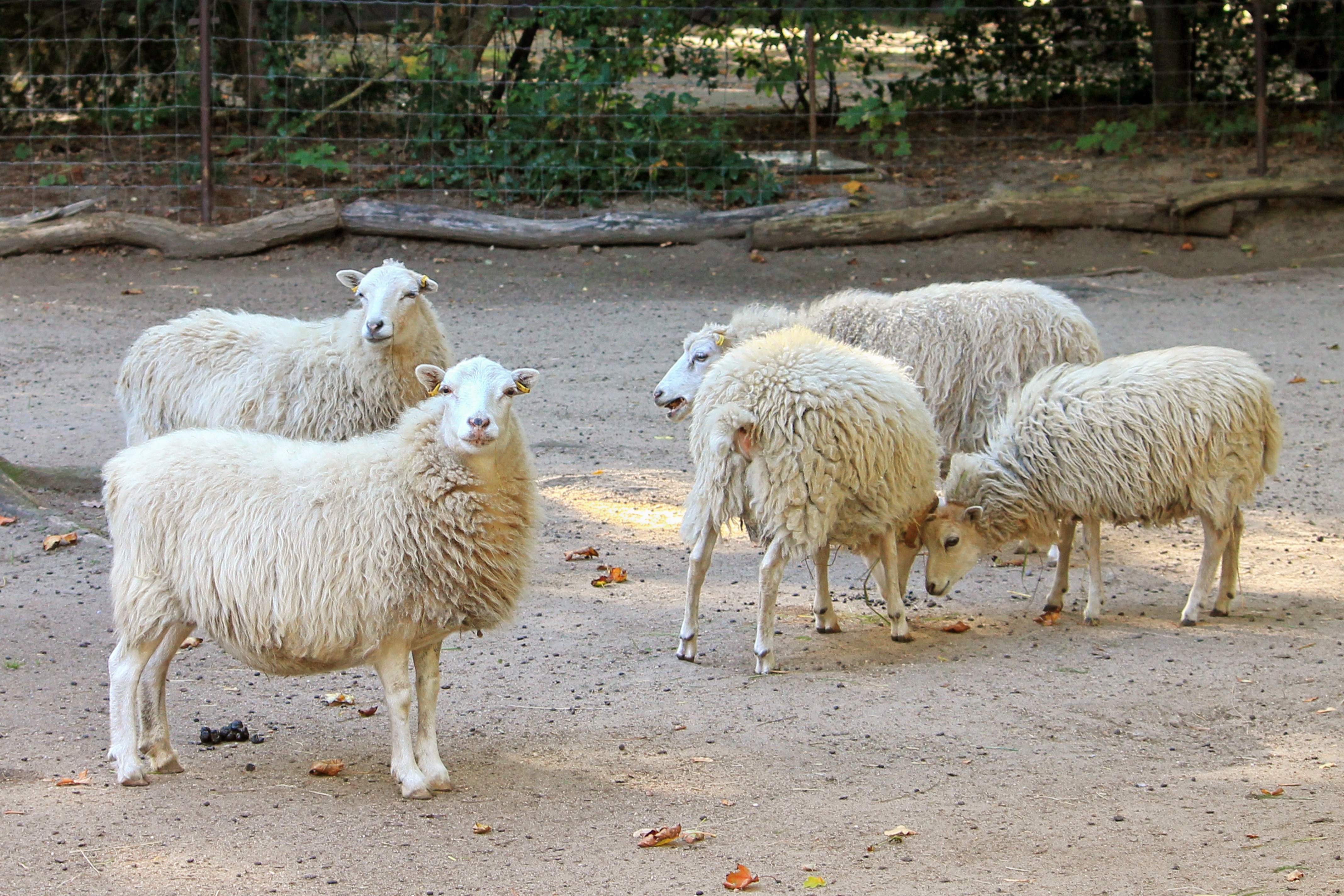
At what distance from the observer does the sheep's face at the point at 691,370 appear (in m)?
6.08

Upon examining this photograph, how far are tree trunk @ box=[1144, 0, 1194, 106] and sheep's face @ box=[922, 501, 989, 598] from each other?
10335 millimetres

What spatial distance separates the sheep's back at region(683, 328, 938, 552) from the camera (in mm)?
5117

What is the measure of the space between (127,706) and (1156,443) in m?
4.13

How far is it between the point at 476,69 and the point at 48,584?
9572 mm

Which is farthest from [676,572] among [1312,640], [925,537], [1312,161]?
[1312,161]

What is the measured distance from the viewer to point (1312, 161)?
44.5ft

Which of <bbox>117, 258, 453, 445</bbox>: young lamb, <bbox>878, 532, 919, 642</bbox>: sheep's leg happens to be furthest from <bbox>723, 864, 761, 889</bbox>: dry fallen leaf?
<bbox>117, 258, 453, 445</bbox>: young lamb

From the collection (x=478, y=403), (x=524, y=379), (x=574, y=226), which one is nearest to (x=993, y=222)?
(x=574, y=226)

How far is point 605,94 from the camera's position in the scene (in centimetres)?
1366

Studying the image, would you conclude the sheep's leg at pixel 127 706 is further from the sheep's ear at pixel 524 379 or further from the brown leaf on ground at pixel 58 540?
the brown leaf on ground at pixel 58 540

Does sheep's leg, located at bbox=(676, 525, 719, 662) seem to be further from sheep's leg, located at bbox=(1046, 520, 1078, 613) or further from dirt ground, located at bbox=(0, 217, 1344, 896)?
sheep's leg, located at bbox=(1046, 520, 1078, 613)

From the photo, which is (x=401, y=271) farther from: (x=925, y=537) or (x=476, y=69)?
(x=476, y=69)

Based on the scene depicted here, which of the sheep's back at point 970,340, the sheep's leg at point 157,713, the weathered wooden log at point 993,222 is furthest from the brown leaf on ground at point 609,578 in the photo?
the weathered wooden log at point 993,222

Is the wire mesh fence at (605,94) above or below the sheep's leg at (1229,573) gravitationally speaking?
above
